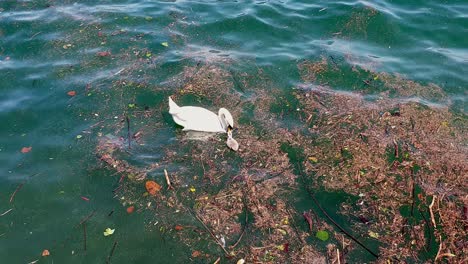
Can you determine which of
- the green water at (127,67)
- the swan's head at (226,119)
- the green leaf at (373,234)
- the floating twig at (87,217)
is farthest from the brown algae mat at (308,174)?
the floating twig at (87,217)

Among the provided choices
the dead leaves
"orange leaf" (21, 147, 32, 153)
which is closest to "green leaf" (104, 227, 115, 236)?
the dead leaves

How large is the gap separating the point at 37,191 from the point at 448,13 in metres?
11.5

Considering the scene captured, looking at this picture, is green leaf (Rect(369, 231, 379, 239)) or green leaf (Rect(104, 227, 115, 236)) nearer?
green leaf (Rect(369, 231, 379, 239))

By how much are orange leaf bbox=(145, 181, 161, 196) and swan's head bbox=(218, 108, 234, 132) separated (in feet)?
5.40

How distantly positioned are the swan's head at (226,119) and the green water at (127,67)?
114 centimetres

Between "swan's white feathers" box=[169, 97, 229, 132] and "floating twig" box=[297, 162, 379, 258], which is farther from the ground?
"swan's white feathers" box=[169, 97, 229, 132]

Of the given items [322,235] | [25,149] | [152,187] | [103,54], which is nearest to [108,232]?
[152,187]

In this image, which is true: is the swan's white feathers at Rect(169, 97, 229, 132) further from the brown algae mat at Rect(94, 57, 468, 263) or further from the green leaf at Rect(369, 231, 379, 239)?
the green leaf at Rect(369, 231, 379, 239)

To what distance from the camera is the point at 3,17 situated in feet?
35.9

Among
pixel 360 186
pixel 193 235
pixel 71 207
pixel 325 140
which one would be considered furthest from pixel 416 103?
pixel 71 207

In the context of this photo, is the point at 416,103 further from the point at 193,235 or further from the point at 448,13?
the point at 193,235

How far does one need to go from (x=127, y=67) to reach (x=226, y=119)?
12.2 feet

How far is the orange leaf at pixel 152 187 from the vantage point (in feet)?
20.9

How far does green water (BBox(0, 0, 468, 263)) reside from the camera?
5961 millimetres
